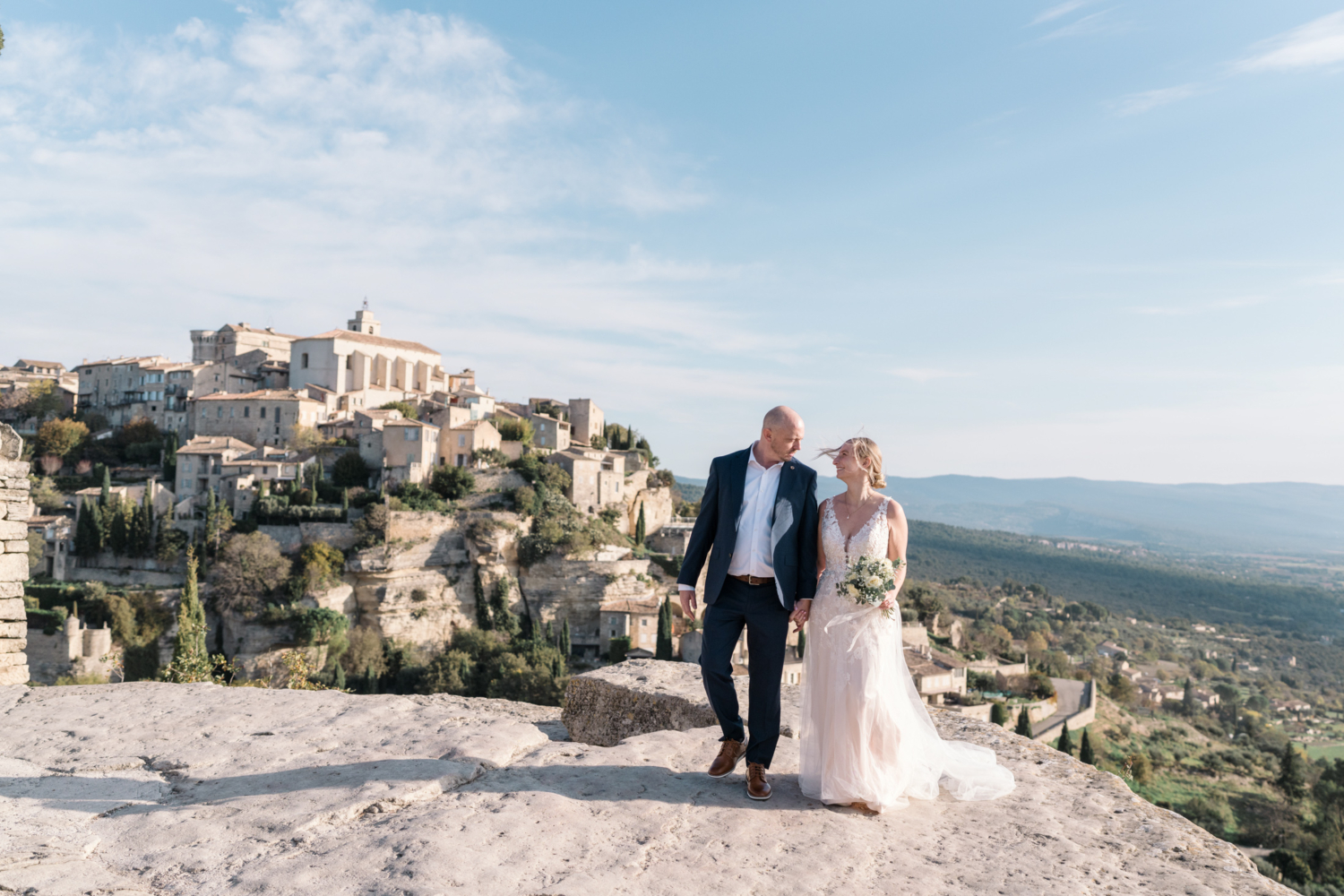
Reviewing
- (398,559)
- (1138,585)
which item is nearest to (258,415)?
(398,559)

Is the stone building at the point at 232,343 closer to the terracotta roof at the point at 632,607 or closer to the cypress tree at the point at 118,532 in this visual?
the cypress tree at the point at 118,532

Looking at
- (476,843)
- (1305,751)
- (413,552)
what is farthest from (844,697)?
(1305,751)

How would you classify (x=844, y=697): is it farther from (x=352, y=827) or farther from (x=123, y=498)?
(x=123, y=498)

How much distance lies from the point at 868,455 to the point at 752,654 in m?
1.14

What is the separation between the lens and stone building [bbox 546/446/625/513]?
4091 centimetres

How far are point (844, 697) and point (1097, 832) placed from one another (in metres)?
1.13

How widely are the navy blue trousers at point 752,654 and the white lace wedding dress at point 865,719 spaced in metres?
0.16

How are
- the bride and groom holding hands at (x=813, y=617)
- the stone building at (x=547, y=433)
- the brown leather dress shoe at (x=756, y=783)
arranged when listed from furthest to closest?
the stone building at (x=547, y=433)
the bride and groom holding hands at (x=813, y=617)
the brown leather dress shoe at (x=756, y=783)

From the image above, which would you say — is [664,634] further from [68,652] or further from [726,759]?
[726,759]

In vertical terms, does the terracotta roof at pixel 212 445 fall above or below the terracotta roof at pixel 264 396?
below

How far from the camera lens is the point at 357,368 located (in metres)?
47.0

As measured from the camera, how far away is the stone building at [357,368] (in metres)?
45.9

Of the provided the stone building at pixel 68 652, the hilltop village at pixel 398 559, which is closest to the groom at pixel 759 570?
the hilltop village at pixel 398 559

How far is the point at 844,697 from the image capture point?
353 centimetres
